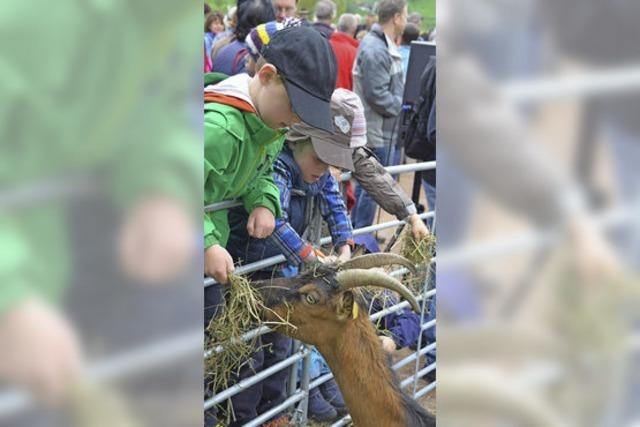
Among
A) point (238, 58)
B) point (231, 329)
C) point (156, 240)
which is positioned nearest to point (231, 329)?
point (231, 329)

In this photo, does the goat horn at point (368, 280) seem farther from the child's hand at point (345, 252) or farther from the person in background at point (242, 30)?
the person in background at point (242, 30)

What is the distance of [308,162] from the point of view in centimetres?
327

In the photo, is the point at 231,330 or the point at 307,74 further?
the point at 231,330

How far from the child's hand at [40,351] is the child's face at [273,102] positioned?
1743 mm

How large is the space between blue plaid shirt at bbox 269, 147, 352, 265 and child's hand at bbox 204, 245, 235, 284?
1.88ft

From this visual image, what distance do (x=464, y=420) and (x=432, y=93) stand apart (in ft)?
13.9

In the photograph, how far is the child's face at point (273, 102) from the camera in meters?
2.55

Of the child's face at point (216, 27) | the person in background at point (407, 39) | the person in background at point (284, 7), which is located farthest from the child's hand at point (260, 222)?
the child's face at point (216, 27)

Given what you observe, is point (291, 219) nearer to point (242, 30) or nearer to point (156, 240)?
point (242, 30)

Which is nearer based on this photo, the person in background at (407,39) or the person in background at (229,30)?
the person in background at (229,30)

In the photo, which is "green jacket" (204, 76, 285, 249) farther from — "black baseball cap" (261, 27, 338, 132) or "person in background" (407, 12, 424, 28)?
"person in background" (407, 12, 424, 28)

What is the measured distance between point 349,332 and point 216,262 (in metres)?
1.03

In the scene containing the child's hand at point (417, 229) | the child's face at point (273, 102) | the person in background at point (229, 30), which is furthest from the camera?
the person in background at point (229, 30)

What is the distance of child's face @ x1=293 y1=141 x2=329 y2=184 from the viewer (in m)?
3.24
